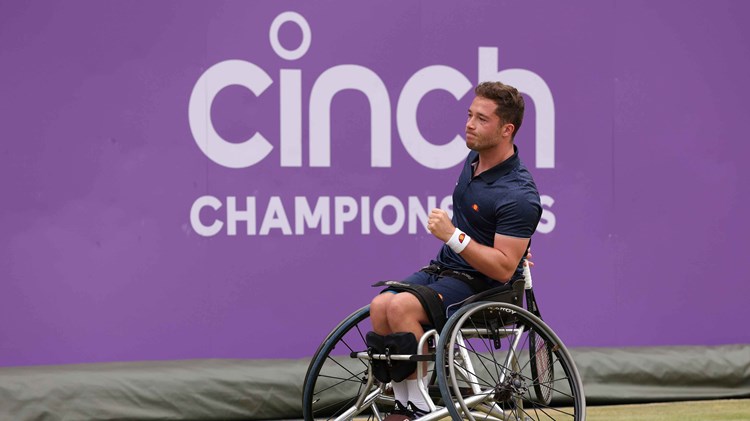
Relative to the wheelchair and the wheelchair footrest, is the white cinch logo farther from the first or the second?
the wheelchair footrest

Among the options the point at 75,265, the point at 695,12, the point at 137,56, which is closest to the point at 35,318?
the point at 75,265

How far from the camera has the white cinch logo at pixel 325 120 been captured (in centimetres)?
509

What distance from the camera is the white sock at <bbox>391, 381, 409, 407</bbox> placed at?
3857 millimetres

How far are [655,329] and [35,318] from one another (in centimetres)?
284

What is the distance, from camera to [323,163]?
17.1ft

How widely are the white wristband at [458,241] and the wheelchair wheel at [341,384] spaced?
0.43 metres

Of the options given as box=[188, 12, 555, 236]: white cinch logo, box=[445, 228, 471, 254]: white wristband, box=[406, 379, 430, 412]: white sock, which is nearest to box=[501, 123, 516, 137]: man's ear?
box=[445, 228, 471, 254]: white wristband

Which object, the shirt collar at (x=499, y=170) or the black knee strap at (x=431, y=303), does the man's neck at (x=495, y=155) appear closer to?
the shirt collar at (x=499, y=170)

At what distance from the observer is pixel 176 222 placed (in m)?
5.05

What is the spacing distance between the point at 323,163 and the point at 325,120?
192mm

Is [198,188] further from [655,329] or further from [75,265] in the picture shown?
[655,329]

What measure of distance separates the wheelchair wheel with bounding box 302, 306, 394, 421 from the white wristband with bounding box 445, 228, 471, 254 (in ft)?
1.41

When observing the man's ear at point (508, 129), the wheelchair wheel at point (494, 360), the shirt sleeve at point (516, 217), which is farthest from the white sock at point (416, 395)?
the man's ear at point (508, 129)

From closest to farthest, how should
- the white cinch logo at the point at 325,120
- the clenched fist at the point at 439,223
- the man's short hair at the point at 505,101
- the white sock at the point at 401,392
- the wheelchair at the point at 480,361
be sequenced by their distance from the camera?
the wheelchair at the point at 480,361
the clenched fist at the point at 439,223
the white sock at the point at 401,392
the man's short hair at the point at 505,101
the white cinch logo at the point at 325,120
